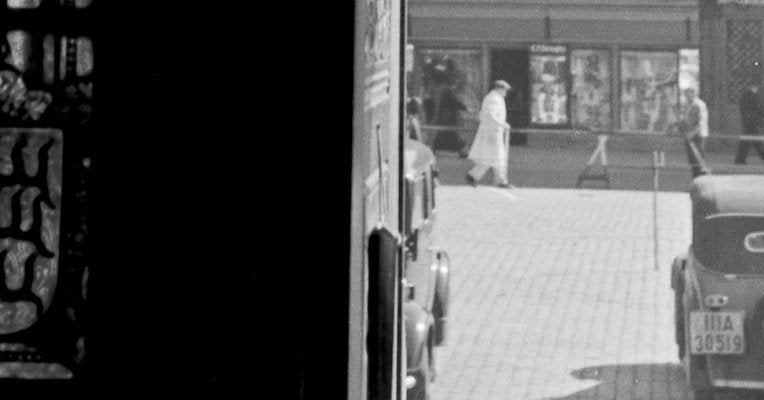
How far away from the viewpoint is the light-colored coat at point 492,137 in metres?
18.2

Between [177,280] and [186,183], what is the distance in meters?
0.10

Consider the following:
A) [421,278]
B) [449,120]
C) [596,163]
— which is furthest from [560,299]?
[449,120]

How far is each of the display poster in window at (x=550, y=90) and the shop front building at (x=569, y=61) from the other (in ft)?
0.05

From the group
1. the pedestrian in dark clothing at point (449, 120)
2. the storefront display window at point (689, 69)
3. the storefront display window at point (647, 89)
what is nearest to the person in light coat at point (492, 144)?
the pedestrian in dark clothing at point (449, 120)

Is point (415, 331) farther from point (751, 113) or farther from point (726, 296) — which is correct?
point (751, 113)

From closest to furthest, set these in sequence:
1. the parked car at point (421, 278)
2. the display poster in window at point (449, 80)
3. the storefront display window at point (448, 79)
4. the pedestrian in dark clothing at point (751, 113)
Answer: the parked car at point (421, 278), the pedestrian in dark clothing at point (751, 113), the display poster in window at point (449, 80), the storefront display window at point (448, 79)

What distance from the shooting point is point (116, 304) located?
1.54 meters

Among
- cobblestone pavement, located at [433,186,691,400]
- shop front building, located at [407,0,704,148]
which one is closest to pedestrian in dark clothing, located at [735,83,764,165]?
shop front building, located at [407,0,704,148]

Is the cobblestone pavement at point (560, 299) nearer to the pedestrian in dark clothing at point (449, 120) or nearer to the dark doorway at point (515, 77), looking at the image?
the pedestrian in dark clothing at point (449, 120)

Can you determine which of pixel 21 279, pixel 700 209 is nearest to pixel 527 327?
pixel 700 209

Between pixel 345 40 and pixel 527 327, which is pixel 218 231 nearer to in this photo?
pixel 345 40

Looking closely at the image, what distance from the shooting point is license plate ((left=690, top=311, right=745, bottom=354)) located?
641 centimetres

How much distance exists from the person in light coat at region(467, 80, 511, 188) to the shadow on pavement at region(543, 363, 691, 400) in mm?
10141

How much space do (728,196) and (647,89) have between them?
1777 cm
